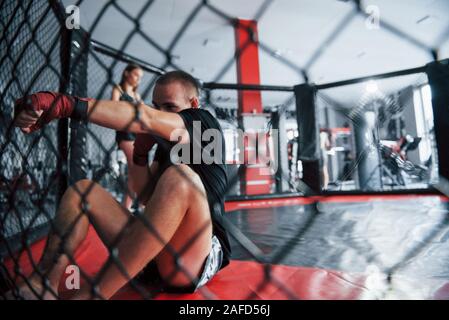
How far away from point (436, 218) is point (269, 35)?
359 cm

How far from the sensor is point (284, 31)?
4.20 metres

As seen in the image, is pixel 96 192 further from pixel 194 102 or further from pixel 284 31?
pixel 284 31

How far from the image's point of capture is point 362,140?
3.94 m

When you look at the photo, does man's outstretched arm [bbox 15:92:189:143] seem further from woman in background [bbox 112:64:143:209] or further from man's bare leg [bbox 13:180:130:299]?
woman in background [bbox 112:64:143:209]

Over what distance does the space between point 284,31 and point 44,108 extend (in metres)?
4.30

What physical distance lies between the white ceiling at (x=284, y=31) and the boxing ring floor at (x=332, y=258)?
70.1 inches

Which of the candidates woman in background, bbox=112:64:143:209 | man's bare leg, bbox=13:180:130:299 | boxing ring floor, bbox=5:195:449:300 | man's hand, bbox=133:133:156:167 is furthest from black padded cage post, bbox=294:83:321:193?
man's bare leg, bbox=13:180:130:299

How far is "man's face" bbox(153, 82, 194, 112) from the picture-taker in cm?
70

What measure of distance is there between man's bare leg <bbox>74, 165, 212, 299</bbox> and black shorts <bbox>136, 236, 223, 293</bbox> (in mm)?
93

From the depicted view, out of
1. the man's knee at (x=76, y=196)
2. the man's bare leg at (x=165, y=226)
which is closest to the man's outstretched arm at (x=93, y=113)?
the man's bare leg at (x=165, y=226)

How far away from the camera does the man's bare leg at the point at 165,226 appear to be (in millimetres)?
557
